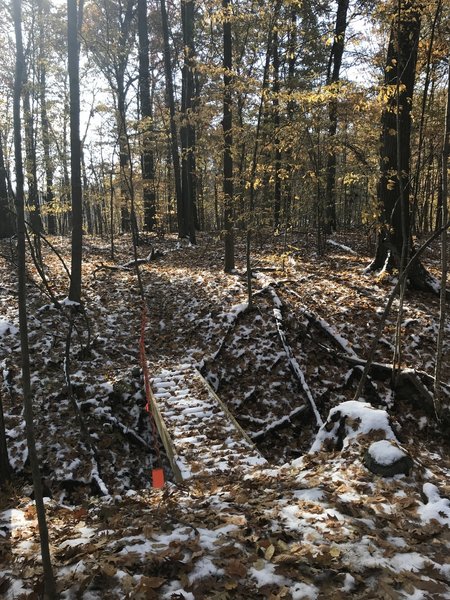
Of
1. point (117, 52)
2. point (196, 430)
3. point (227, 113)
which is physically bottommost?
point (196, 430)

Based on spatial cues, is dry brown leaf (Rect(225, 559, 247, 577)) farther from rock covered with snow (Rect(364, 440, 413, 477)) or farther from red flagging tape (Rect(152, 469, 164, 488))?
red flagging tape (Rect(152, 469, 164, 488))

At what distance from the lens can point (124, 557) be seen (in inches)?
128

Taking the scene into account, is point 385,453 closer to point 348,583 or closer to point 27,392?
point 348,583

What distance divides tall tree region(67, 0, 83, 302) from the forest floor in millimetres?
1010

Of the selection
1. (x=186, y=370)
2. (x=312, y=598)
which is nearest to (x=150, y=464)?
(x=186, y=370)

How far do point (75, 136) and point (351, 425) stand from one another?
28.4ft

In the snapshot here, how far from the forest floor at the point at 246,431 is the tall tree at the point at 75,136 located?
39.8 inches

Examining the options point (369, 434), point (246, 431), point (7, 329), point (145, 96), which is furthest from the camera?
point (145, 96)

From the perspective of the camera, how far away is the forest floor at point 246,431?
10.4ft

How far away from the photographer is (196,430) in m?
6.76

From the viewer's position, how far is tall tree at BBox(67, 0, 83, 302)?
9.06m

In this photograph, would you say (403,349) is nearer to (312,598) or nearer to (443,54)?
(443,54)

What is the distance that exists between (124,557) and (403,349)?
7.37m

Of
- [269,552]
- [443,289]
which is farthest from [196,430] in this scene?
[443,289]
